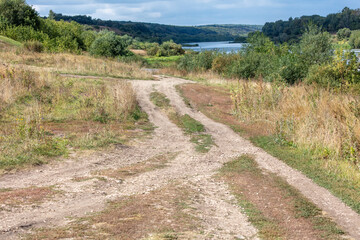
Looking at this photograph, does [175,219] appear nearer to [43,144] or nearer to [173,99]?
[43,144]

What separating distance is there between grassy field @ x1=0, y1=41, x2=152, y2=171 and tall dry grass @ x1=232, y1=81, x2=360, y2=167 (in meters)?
4.98

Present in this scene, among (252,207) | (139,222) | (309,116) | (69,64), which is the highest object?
(69,64)

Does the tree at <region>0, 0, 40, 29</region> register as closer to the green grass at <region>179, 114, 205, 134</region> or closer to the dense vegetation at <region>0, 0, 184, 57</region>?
the dense vegetation at <region>0, 0, 184, 57</region>

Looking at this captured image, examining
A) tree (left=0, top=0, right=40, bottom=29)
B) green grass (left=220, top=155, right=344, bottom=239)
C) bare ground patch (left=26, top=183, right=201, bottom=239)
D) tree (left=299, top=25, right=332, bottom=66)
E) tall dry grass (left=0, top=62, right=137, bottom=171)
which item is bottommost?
green grass (left=220, top=155, right=344, bottom=239)

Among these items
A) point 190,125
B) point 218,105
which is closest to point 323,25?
point 218,105

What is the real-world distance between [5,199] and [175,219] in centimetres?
303

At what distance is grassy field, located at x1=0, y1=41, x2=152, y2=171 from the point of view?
33.0 feet

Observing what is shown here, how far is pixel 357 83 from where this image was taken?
19.0 meters

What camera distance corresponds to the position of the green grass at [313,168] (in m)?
7.84

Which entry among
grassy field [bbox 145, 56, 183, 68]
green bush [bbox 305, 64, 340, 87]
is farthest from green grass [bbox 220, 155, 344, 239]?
grassy field [bbox 145, 56, 183, 68]

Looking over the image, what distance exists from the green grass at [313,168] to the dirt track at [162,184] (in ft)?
0.74

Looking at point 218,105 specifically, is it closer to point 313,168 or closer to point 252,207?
point 313,168

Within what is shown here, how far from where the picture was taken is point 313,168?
388 inches

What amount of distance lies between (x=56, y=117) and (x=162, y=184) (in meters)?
8.03
